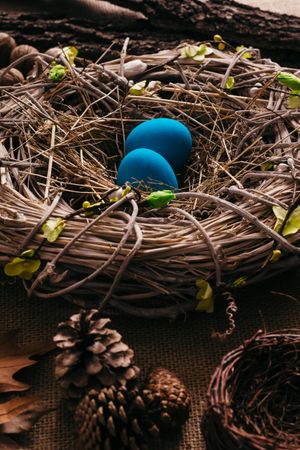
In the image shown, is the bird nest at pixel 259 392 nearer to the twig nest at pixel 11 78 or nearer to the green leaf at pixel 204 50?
the green leaf at pixel 204 50

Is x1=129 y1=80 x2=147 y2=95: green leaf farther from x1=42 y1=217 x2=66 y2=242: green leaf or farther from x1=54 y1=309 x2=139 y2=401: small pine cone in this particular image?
x1=54 y1=309 x2=139 y2=401: small pine cone

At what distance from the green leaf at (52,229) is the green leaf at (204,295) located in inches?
10.4

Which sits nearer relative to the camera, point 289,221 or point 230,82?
point 289,221

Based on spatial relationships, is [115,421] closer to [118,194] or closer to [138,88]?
[118,194]

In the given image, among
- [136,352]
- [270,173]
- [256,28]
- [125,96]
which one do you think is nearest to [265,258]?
[270,173]

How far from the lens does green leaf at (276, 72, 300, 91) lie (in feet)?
5.59

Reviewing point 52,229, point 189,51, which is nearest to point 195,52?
point 189,51

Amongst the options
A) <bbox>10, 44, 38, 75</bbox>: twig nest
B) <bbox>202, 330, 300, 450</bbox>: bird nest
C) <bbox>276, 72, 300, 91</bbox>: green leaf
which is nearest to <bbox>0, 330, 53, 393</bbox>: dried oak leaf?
<bbox>202, 330, 300, 450</bbox>: bird nest

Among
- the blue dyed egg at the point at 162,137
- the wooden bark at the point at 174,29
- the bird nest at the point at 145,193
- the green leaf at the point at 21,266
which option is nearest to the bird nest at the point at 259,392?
the bird nest at the point at 145,193

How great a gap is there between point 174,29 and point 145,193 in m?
0.71

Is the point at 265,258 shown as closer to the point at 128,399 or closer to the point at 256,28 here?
the point at 128,399

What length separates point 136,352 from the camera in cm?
150

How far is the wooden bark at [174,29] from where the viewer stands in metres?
2.10

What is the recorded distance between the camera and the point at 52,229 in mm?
1472
